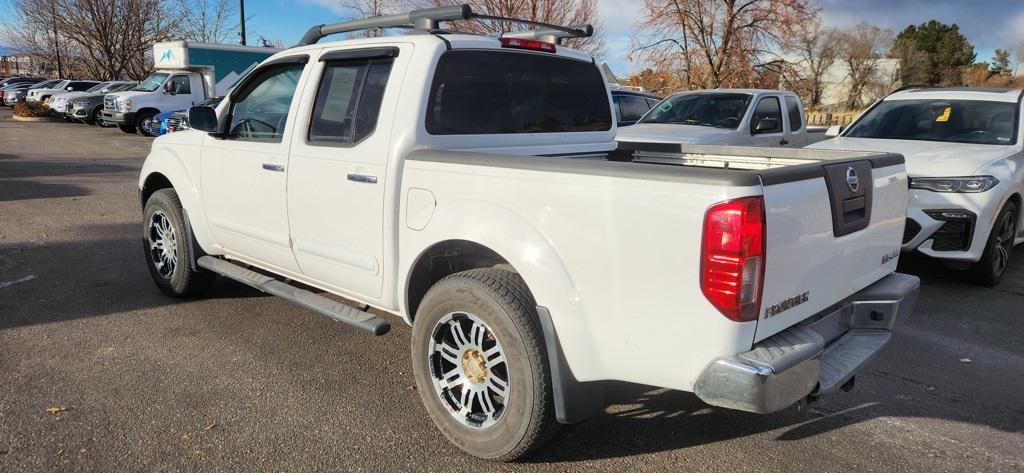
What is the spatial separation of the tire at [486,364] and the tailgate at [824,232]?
897mm

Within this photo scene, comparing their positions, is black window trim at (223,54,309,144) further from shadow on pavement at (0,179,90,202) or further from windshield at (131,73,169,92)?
windshield at (131,73,169,92)

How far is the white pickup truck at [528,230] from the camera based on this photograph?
2545 mm

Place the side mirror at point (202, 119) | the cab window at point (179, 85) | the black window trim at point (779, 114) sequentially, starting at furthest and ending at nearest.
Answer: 1. the cab window at point (179, 85)
2. the black window trim at point (779, 114)
3. the side mirror at point (202, 119)

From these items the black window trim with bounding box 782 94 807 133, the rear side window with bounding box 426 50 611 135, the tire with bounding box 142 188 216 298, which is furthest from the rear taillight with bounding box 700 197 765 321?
the black window trim with bounding box 782 94 807 133

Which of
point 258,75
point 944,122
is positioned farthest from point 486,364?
point 944,122

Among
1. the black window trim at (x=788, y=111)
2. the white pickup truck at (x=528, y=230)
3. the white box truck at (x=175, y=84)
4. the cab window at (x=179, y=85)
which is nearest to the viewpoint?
the white pickup truck at (x=528, y=230)

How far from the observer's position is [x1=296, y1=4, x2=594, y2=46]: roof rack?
3.75 m

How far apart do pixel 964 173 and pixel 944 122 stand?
5.15 ft

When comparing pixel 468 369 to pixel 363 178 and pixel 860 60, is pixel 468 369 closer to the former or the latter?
pixel 363 178

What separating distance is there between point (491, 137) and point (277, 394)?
1801 mm

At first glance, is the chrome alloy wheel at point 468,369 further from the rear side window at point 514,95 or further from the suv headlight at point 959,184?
the suv headlight at point 959,184

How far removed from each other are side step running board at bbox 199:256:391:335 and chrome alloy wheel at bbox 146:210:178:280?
1.74 feet

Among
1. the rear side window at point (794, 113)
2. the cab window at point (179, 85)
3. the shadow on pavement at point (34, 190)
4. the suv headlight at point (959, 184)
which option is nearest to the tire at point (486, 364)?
the suv headlight at point (959, 184)

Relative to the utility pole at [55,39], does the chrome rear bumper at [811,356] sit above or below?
below
